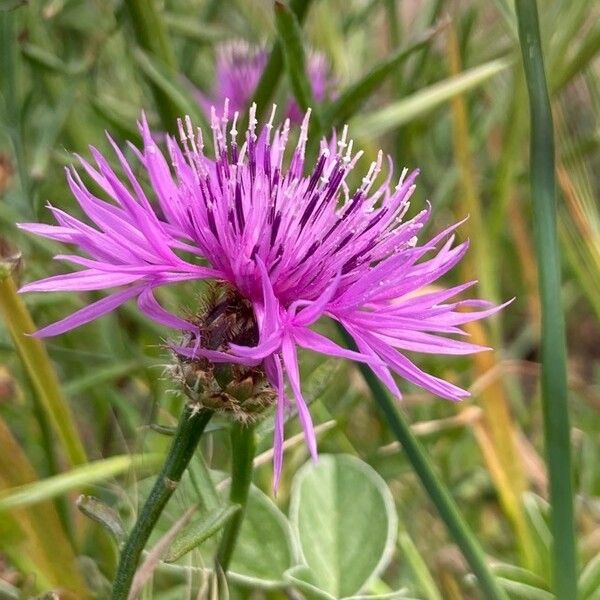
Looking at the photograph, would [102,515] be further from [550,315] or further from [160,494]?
[550,315]

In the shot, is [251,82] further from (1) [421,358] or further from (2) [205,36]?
(1) [421,358]

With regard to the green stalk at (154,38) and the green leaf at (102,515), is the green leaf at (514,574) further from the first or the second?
the green stalk at (154,38)

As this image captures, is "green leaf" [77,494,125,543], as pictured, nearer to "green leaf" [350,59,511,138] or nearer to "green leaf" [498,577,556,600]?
"green leaf" [498,577,556,600]

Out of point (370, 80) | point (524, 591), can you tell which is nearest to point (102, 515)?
point (524, 591)

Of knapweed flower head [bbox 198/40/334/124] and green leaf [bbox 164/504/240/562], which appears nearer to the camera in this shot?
green leaf [bbox 164/504/240/562]

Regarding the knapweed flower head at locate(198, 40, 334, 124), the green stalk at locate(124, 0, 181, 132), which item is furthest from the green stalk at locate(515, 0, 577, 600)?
the knapweed flower head at locate(198, 40, 334, 124)

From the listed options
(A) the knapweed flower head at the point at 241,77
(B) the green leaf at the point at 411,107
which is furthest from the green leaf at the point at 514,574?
(A) the knapweed flower head at the point at 241,77

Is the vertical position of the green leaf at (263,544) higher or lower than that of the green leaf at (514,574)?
higher
